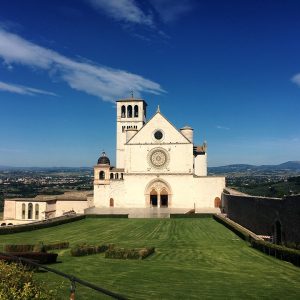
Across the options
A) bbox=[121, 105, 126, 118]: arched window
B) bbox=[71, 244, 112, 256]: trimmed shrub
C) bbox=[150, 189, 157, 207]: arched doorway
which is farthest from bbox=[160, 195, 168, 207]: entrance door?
bbox=[71, 244, 112, 256]: trimmed shrub

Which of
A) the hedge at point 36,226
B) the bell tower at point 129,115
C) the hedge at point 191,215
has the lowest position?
the hedge at point 36,226

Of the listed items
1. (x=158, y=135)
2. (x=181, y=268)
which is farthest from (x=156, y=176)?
(x=181, y=268)

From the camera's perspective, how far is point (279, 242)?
25812 millimetres

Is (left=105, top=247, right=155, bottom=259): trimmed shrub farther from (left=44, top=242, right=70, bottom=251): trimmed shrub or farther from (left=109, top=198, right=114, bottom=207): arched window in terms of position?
(left=109, top=198, right=114, bottom=207): arched window

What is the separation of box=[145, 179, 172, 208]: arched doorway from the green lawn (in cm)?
2251

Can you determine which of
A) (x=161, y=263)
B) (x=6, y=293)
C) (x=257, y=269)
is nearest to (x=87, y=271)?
(x=161, y=263)

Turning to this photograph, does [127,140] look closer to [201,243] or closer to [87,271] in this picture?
[201,243]

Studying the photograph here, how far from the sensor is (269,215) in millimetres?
28500

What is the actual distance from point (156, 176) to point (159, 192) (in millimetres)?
2299

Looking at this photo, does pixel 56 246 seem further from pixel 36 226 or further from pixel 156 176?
pixel 156 176

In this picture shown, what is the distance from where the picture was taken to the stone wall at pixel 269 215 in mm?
23141

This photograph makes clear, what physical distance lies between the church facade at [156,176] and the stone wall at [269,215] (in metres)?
14.7

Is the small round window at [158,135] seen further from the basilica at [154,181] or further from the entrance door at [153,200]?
the entrance door at [153,200]

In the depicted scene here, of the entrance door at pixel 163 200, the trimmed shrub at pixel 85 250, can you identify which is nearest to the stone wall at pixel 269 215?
the trimmed shrub at pixel 85 250
